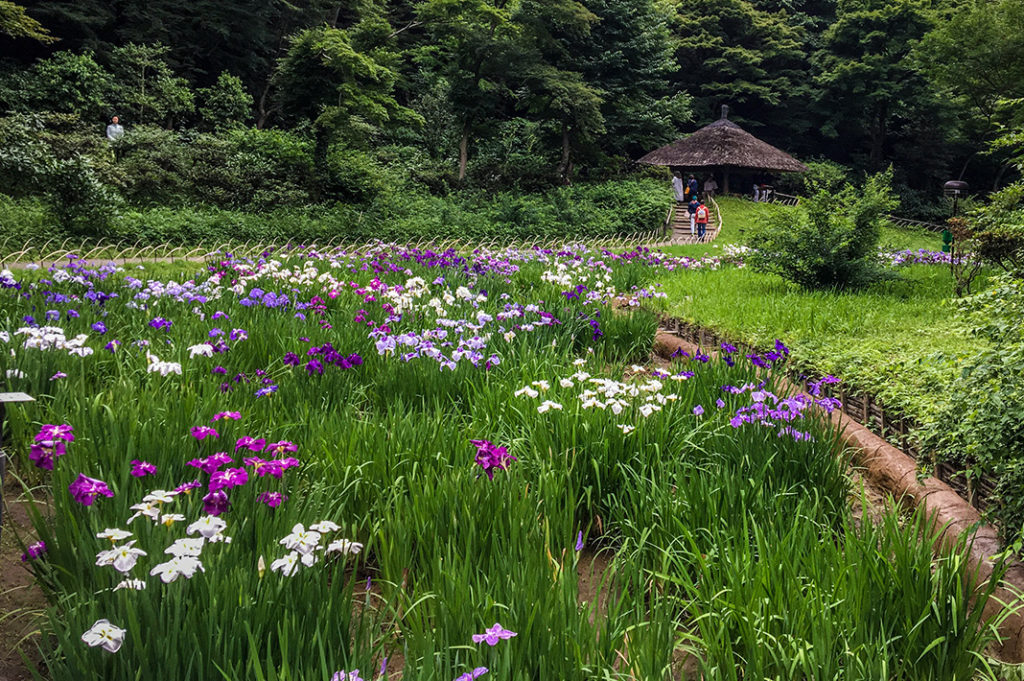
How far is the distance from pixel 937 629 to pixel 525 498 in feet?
4.08

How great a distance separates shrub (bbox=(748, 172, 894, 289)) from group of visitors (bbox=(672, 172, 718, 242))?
409 inches

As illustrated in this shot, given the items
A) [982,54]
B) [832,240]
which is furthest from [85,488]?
[982,54]

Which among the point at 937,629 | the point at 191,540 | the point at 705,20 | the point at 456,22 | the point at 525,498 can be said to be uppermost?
the point at 705,20

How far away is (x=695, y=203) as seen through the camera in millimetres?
21391

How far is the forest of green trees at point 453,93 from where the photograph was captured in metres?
15.0

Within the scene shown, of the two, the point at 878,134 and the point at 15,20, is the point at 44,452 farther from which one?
the point at 878,134

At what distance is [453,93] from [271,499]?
2127 cm

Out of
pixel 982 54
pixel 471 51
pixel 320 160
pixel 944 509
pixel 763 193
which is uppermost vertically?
pixel 471 51

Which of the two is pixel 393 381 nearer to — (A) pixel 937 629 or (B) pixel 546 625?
(B) pixel 546 625

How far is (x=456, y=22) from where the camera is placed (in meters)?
19.4

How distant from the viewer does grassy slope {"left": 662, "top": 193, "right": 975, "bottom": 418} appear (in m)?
3.92

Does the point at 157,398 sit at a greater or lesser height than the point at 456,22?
lesser

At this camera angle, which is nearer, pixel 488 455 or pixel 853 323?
pixel 488 455

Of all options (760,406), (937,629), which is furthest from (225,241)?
(937,629)
